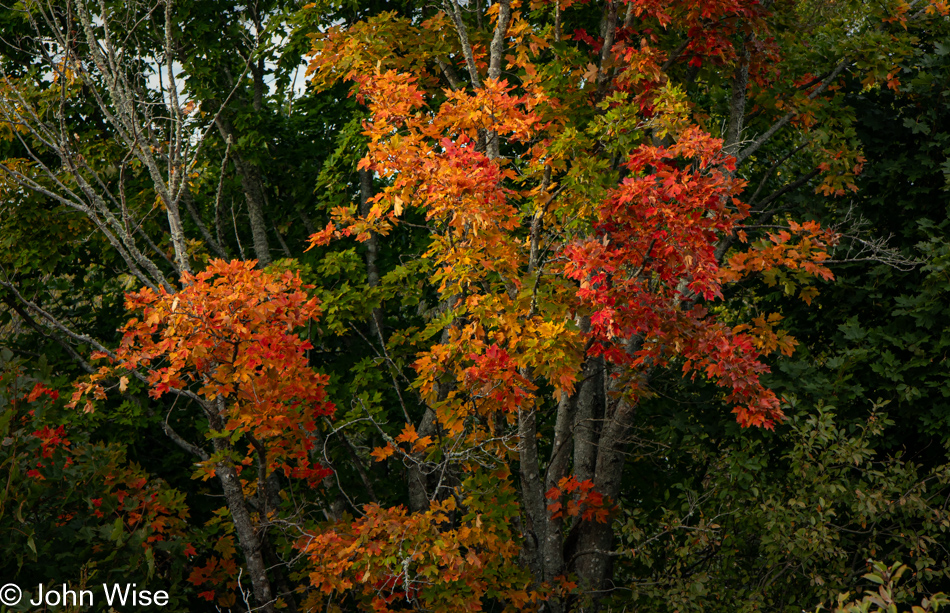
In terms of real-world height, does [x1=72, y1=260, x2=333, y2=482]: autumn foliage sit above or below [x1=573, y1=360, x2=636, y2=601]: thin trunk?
above

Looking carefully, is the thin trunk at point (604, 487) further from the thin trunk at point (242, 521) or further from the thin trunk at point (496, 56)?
the thin trunk at point (242, 521)

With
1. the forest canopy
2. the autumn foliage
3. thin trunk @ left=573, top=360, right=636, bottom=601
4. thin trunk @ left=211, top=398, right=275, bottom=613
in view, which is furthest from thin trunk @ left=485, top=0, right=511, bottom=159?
thin trunk @ left=211, top=398, right=275, bottom=613

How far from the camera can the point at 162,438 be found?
9.24m

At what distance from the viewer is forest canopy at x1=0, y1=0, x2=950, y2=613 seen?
18.7 ft

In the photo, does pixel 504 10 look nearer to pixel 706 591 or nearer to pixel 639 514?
pixel 639 514

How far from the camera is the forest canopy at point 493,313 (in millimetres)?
5715

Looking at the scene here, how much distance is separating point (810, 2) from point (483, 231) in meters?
13.8

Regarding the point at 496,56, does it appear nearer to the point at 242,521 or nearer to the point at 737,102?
the point at 737,102

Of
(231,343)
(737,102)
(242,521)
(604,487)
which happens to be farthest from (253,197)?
(737,102)

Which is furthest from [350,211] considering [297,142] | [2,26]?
[2,26]

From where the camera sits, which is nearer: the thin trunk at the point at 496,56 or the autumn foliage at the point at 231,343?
the autumn foliage at the point at 231,343

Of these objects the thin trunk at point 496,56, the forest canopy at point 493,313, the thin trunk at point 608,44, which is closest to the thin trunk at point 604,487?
the forest canopy at point 493,313

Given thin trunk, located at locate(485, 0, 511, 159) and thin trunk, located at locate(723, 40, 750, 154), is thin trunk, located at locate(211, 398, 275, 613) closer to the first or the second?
thin trunk, located at locate(485, 0, 511, 159)

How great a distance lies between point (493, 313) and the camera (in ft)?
19.6
